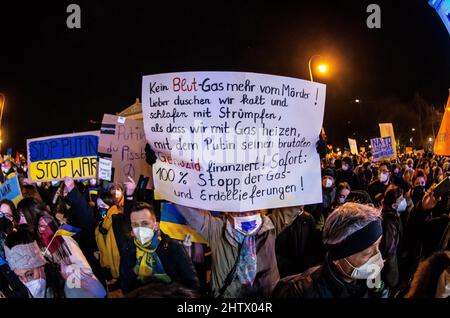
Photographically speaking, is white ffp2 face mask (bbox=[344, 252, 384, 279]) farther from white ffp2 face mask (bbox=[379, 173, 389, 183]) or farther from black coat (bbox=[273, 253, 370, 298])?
white ffp2 face mask (bbox=[379, 173, 389, 183])

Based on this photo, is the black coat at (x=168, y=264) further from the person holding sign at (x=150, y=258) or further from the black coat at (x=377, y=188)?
the black coat at (x=377, y=188)

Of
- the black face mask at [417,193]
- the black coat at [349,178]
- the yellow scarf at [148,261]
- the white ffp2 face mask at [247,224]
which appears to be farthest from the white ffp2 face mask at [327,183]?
the yellow scarf at [148,261]

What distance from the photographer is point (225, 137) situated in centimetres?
341

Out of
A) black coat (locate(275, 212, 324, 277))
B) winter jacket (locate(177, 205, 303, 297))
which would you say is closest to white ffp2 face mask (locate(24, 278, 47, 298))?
winter jacket (locate(177, 205, 303, 297))

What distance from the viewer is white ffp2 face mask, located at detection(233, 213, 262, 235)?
3.42 m

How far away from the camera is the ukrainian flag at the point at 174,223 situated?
12.0 ft

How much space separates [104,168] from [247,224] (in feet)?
5.96

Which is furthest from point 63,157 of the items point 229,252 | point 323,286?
point 323,286

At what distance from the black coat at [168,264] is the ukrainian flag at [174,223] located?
0.48ft

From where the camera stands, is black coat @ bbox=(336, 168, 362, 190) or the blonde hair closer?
the blonde hair

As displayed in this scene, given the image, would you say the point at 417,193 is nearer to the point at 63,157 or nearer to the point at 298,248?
the point at 298,248

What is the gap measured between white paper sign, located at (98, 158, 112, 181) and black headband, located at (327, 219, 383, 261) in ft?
8.58
